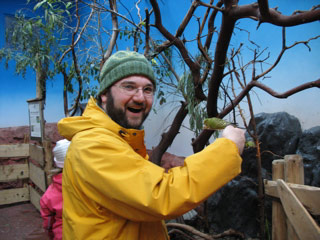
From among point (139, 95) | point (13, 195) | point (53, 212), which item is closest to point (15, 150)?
point (13, 195)

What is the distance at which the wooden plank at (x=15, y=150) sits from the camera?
17.0ft

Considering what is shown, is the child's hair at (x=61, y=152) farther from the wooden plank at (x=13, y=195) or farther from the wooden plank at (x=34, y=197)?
the wooden plank at (x=13, y=195)

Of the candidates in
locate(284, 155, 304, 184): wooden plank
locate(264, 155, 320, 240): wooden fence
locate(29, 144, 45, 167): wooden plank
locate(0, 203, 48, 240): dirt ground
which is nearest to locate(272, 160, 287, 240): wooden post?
locate(264, 155, 320, 240): wooden fence

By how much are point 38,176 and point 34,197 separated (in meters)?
0.65

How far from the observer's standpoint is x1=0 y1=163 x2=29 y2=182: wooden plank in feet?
17.0

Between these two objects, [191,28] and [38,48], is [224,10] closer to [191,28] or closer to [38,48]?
[191,28]

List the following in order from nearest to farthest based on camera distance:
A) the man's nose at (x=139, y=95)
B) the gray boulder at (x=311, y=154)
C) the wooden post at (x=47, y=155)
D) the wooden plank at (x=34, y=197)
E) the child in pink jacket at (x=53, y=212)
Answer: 1. the man's nose at (x=139, y=95)
2. the child in pink jacket at (x=53, y=212)
3. the gray boulder at (x=311, y=154)
4. the wooden post at (x=47, y=155)
5. the wooden plank at (x=34, y=197)

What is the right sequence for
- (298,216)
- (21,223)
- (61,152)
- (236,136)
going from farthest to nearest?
(21,223) → (61,152) → (298,216) → (236,136)

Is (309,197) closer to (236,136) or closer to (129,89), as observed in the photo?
(236,136)

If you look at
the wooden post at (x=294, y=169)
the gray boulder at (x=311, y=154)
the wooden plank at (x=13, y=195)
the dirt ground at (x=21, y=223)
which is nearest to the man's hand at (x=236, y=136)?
the wooden post at (x=294, y=169)

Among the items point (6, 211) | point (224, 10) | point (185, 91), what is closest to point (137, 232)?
point (224, 10)

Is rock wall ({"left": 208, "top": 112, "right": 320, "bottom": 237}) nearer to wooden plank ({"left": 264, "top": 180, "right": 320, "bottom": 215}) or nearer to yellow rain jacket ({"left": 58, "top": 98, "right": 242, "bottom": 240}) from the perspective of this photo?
wooden plank ({"left": 264, "top": 180, "right": 320, "bottom": 215})

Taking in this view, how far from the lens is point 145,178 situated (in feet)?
3.43

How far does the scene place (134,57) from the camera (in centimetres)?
145
